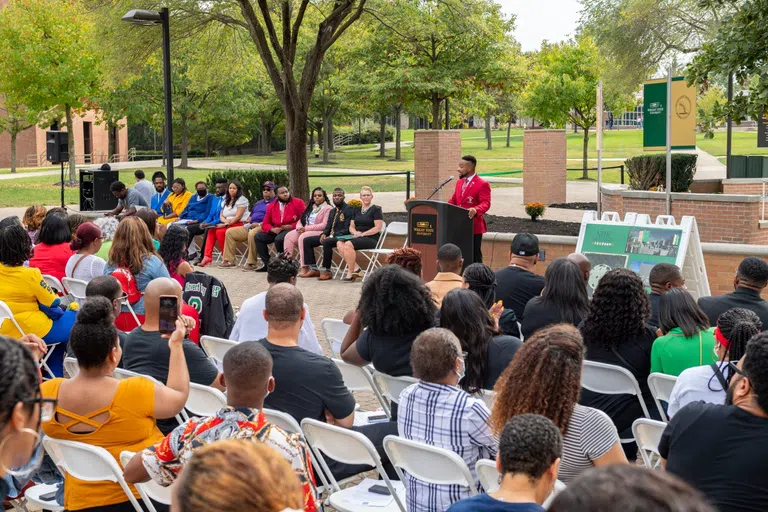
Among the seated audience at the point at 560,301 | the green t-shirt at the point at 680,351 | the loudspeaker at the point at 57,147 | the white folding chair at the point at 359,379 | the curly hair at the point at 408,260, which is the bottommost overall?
the white folding chair at the point at 359,379

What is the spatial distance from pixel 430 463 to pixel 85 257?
5460 mm

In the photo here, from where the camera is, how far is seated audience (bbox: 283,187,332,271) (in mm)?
15625

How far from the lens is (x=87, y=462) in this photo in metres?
4.28

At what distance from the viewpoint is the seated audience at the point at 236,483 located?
1.94 m

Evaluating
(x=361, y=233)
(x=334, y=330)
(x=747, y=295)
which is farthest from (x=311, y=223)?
(x=747, y=295)

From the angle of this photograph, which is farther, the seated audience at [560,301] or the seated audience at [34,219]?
the seated audience at [34,219]

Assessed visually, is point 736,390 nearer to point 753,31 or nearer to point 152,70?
point 753,31

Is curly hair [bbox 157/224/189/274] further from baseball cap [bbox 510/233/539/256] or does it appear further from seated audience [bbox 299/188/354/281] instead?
seated audience [bbox 299/188/354/281]

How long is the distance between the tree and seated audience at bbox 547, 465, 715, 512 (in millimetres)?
36608

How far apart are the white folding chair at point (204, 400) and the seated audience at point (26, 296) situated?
2.03 meters

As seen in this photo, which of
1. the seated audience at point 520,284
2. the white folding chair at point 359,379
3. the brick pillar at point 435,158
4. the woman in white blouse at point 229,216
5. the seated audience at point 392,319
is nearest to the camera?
the seated audience at point 392,319

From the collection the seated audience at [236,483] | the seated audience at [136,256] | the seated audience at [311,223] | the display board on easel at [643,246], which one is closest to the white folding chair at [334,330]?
the seated audience at [136,256]

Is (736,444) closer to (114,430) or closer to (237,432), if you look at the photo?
(237,432)

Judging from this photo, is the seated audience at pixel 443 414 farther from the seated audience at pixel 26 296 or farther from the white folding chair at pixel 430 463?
the seated audience at pixel 26 296
